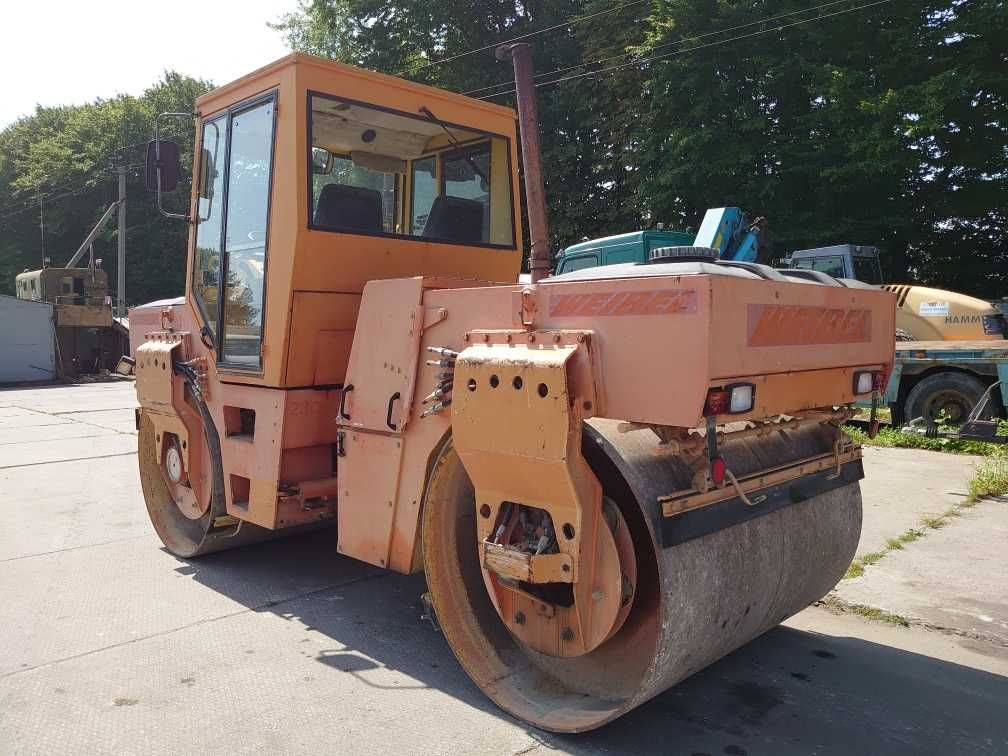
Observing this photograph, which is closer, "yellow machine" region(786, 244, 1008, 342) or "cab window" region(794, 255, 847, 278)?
"yellow machine" region(786, 244, 1008, 342)

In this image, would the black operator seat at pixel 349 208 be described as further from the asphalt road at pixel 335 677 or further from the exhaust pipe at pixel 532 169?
the asphalt road at pixel 335 677

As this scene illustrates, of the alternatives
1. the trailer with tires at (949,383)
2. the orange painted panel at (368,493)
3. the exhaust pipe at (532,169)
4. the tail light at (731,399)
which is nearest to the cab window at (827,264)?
the trailer with tires at (949,383)

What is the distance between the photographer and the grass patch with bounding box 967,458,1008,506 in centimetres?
677

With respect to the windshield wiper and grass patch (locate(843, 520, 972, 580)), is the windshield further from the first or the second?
the windshield wiper

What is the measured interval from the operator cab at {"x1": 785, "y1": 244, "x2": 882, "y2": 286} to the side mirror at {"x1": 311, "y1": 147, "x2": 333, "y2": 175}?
9.71m

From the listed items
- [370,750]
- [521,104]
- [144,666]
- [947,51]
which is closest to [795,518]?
[370,750]

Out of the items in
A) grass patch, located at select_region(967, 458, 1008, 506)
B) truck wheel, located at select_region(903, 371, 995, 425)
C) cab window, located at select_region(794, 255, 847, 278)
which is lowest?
grass patch, located at select_region(967, 458, 1008, 506)

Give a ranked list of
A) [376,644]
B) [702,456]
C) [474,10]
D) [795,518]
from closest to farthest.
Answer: [702,456], [795,518], [376,644], [474,10]

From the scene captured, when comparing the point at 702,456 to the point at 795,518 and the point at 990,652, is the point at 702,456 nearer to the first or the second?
the point at 795,518

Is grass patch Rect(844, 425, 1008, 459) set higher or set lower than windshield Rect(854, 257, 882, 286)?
lower

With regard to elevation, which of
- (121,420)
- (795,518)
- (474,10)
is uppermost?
(474,10)

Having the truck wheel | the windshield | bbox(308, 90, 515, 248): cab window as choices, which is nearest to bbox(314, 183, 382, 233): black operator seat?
bbox(308, 90, 515, 248): cab window

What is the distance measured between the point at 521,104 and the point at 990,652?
10.9 ft

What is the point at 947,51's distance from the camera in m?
16.5
